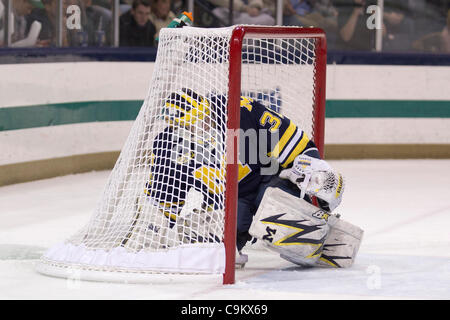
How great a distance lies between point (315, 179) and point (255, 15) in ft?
14.1

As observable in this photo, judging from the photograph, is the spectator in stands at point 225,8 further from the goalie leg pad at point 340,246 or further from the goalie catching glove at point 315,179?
the goalie catching glove at point 315,179

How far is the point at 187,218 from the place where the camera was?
4035mm

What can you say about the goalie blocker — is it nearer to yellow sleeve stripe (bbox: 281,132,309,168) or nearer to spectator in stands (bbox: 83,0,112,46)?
yellow sleeve stripe (bbox: 281,132,309,168)

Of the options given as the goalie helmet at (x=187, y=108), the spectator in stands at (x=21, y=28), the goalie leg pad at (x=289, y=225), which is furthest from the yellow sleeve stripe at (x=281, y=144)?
the spectator in stands at (x=21, y=28)

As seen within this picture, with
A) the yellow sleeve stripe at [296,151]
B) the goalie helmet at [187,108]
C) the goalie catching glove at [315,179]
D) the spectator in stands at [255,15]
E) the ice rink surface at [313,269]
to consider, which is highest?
the spectator in stands at [255,15]

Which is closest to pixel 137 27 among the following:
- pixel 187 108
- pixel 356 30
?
pixel 356 30

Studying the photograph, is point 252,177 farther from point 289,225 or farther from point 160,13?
point 160,13

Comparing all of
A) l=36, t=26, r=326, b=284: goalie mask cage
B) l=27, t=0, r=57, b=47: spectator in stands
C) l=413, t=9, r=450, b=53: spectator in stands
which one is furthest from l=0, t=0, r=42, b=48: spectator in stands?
l=413, t=9, r=450, b=53: spectator in stands

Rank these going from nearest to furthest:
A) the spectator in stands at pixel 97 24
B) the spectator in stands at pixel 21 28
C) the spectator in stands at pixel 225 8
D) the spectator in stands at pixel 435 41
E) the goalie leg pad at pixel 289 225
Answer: the goalie leg pad at pixel 289 225 → the spectator in stands at pixel 21 28 → the spectator in stands at pixel 97 24 → the spectator in stands at pixel 225 8 → the spectator in stands at pixel 435 41

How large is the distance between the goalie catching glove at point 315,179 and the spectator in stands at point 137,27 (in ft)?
12.9

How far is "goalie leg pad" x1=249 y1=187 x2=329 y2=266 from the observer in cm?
398

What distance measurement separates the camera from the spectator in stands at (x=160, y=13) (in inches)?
309

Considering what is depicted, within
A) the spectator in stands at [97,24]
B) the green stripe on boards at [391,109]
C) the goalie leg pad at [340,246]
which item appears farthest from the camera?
the green stripe on boards at [391,109]
